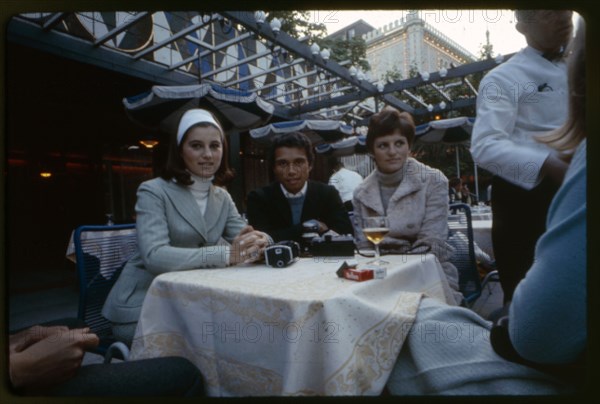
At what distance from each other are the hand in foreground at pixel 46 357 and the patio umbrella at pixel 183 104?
2392 millimetres

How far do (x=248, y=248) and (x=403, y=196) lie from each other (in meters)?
0.85

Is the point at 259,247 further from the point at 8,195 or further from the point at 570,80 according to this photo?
the point at 570,80

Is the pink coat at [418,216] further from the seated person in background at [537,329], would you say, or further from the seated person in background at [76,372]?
the seated person in background at [76,372]

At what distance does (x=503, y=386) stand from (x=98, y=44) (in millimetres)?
3711

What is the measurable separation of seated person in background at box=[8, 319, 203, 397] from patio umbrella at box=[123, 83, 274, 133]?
2411 millimetres

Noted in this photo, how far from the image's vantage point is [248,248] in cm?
117

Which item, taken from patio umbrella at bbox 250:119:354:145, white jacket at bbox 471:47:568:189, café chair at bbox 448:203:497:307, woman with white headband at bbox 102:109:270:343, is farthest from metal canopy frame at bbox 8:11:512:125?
café chair at bbox 448:203:497:307

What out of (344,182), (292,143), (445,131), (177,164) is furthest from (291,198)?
(445,131)

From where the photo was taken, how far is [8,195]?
0.89 meters

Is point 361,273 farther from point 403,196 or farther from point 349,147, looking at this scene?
point 349,147

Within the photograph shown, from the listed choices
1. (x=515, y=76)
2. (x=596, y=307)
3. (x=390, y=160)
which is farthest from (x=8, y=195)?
(x=515, y=76)

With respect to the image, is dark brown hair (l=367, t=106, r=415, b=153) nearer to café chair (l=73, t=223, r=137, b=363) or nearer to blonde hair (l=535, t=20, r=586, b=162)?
blonde hair (l=535, t=20, r=586, b=162)

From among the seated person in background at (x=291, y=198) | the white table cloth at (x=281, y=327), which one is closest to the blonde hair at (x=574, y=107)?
the white table cloth at (x=281, y=327)

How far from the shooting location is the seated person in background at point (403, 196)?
1585mm
